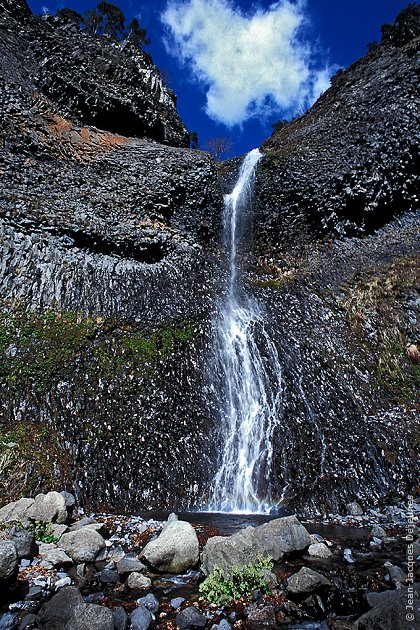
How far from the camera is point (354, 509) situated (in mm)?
8898

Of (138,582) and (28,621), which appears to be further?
(138,582)

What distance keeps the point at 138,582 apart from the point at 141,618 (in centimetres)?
93

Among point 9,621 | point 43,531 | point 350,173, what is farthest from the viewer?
point 350,173

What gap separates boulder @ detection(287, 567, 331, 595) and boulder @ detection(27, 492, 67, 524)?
15.4 ft

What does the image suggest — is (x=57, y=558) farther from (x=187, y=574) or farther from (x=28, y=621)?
(x=187, y=574)

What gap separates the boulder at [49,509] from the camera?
7387mm

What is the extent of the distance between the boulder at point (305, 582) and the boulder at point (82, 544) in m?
3.19

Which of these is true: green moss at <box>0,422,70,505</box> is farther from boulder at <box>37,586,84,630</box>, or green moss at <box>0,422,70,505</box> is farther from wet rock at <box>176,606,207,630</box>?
wet rock at <box>176,606,207,630</box>

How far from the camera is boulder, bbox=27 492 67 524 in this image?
7.39m

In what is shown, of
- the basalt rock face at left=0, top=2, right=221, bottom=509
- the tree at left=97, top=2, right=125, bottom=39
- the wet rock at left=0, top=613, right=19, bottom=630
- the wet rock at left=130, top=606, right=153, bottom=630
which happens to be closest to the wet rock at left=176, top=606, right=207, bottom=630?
the wet rock at left=130, top=606, right=153, bottom=630

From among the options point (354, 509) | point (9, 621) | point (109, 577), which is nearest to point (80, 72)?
point (109, 577)

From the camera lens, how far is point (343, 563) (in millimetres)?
6191

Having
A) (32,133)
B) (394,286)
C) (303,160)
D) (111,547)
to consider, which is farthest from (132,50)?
(111,547)

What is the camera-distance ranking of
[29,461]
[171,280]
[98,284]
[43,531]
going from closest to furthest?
1. [43,531]
2. [29,461]
3. [98,284]
4. [171,280]
